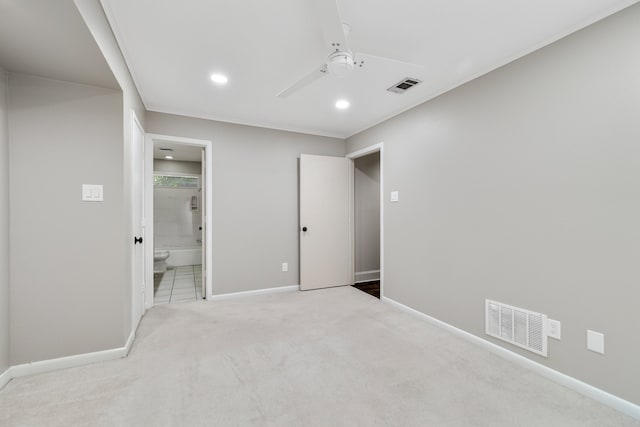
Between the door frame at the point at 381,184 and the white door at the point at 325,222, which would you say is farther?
the white door at the point at 325,222

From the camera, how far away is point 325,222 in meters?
4.35

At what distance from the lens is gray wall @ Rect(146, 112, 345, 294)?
374 cm

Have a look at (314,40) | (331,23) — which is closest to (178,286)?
(314,40)

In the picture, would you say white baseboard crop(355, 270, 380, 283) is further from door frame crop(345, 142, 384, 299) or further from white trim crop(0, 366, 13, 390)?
white trim crop(0, 366, 13, 390)

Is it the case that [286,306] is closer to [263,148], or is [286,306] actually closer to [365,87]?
[263,148]

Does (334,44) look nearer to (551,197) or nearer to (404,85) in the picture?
(404,85)

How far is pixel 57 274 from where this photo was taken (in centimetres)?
209

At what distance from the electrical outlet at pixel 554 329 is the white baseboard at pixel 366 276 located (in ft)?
9.75

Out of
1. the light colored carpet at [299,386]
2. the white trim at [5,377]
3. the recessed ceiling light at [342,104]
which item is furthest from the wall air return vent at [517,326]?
the white trim at [5,377]

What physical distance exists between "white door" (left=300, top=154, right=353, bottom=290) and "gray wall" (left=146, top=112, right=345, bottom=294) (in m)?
0.16

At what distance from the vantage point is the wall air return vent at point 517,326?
2.07 m

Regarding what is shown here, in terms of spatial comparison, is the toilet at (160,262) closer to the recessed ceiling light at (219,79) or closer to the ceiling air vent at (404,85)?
the recessed ceiling light at (219,79)

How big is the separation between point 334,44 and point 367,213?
3.40 m

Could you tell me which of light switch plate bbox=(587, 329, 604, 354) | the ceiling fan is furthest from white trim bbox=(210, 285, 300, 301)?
light switch plate bbox=(587, 329, 604, 354)
